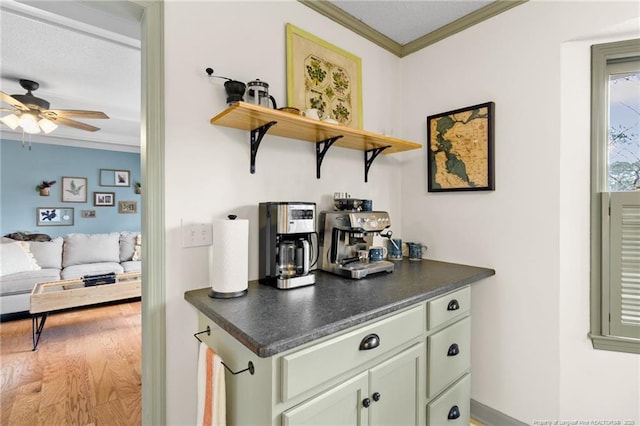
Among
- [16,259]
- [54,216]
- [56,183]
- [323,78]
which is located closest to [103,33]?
[323,78]

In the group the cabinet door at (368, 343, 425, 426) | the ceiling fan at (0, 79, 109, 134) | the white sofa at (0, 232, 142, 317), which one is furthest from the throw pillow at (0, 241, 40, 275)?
the cabinet door at (368, 343, 425, 426)

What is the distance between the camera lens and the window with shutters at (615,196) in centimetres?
147

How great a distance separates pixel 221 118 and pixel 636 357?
7.46ft

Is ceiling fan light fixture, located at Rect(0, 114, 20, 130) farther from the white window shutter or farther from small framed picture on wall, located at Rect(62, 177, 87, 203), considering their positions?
the white window shutter

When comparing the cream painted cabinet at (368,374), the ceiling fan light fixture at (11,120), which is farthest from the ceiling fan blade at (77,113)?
the cream painted cabinet at (368,374)

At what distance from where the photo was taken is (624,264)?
149 cm

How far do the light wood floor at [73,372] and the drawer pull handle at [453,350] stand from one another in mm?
1965

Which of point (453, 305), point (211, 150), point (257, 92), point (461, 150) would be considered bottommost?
point (453, 305)

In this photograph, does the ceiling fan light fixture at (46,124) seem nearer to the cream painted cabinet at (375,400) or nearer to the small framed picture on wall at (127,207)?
the small framed picture on wall at (127,207)

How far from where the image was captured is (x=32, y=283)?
349 centimetres

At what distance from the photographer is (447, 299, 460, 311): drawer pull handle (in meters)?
1.45

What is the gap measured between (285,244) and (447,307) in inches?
32.9

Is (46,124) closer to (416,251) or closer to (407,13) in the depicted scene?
(407,13)

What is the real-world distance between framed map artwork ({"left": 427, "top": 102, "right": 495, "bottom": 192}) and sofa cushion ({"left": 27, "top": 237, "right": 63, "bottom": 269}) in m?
4.81
